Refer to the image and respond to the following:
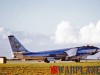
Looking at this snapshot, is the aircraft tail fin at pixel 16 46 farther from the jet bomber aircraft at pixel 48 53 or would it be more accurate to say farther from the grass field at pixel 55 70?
the grass field at pixel 55 70

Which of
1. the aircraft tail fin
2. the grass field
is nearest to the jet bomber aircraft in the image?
the aircraft tail fin

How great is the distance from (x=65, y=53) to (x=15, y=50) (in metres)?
18.6

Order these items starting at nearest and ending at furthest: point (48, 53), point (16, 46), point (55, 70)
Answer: point (55, 70), point (48, 53), point (16, 46)

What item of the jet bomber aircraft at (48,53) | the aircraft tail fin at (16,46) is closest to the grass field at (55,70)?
the jet bomber aircraft at (48,53)

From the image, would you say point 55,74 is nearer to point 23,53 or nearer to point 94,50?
point 94,50

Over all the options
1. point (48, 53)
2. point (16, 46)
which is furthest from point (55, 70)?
point (16, 46)

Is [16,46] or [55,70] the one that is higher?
[16,46]

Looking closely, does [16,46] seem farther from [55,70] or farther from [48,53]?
[55,70]

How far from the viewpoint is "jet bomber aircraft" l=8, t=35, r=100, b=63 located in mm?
94769

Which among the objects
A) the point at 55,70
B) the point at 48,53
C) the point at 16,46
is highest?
the point at 16,46

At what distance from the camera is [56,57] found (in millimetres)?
97250

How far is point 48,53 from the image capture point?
9825 cm

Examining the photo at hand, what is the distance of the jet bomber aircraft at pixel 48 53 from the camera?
94769 millimetres

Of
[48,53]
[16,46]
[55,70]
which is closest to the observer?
[55,70]
